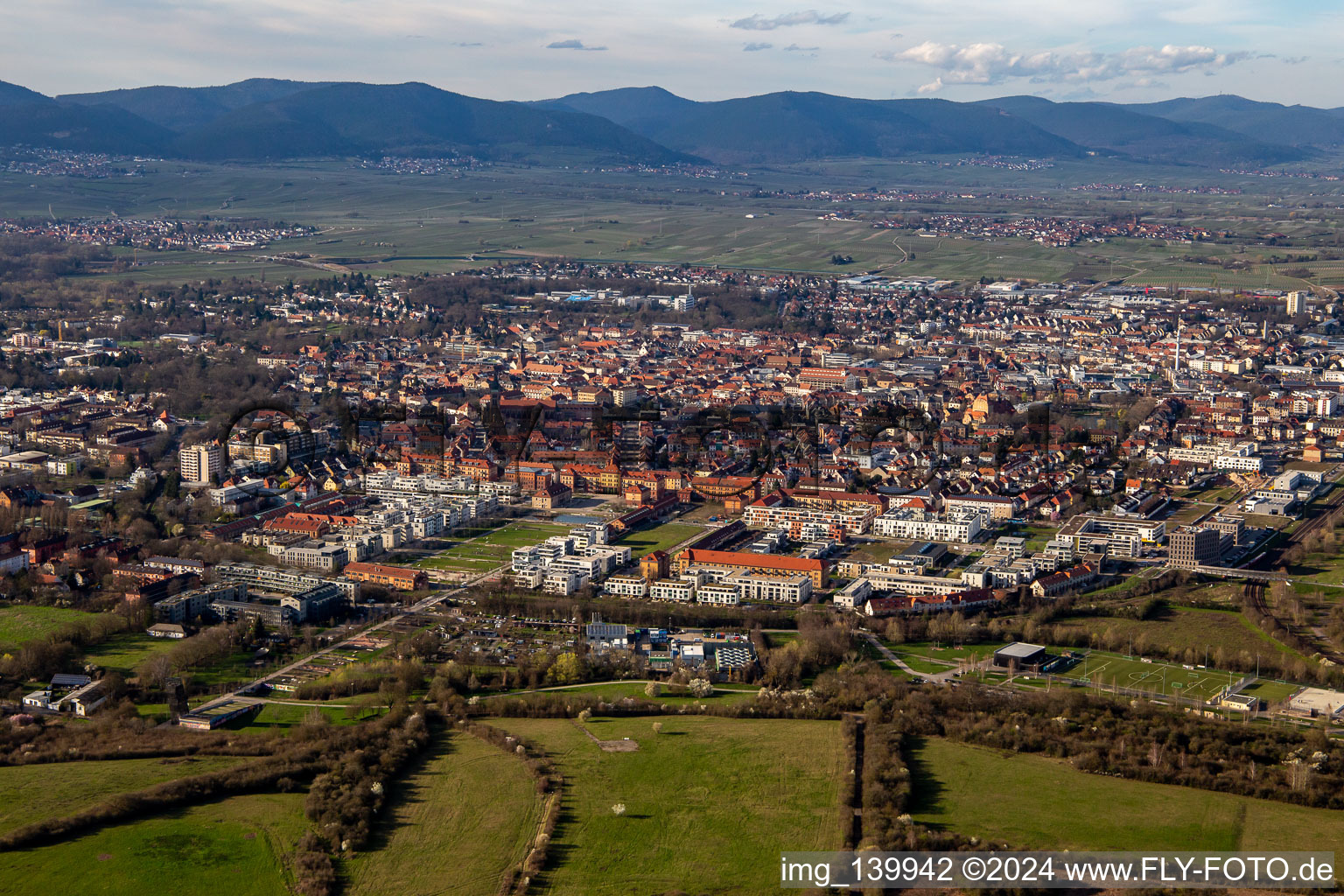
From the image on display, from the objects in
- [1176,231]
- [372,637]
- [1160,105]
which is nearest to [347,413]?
[372,637]

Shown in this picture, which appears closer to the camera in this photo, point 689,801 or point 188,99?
point 689,801

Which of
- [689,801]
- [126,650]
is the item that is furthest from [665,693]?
[126,650]

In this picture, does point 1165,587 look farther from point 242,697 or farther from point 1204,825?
point 242,697

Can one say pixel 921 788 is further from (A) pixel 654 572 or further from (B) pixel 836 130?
(B) pixel 836 130

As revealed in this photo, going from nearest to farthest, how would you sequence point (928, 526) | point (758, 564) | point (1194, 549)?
point (758, 564)
point (1194, 549)
point (928, 526)

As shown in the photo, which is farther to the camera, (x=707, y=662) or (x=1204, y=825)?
(x=707, y=662)

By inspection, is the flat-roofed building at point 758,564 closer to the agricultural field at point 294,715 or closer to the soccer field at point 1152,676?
the soccer field at point 1152,676

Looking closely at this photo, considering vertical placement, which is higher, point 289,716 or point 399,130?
point 399,130

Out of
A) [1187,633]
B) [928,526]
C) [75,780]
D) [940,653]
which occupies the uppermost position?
[928,526]
